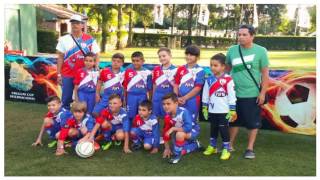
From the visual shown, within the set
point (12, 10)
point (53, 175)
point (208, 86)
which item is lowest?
point (53, 175)

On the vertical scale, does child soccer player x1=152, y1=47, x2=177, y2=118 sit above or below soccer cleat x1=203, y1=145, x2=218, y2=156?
above

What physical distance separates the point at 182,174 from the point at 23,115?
398 centimetres

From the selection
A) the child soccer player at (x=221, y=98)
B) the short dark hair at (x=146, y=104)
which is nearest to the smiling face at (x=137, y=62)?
the short dark hair at (x=146, y=104)

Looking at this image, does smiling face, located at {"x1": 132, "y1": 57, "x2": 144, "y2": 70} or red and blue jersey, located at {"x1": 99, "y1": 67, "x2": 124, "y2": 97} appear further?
red and blue jersey, located at {"x1": 99, "y1": 67, "x2": 124, "y2": 97}

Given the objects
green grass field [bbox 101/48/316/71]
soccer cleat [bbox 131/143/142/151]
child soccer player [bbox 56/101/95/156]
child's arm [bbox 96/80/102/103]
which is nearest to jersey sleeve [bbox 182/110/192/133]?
soccer cleat [bbox 131/143/142/151]

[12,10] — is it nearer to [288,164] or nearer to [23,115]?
[23,115]

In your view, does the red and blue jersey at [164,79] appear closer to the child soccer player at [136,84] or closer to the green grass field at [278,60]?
the child soccer player at [136,84]

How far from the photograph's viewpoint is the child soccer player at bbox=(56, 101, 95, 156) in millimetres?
5036

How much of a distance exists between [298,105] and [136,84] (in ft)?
8.43

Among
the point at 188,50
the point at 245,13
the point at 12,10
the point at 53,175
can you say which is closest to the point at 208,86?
the point at 188,50

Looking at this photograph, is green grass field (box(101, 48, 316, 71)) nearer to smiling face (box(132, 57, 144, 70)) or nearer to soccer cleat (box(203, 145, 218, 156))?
soccer cleat (box(203, 145, 218, 156))

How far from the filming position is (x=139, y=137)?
16.9ft

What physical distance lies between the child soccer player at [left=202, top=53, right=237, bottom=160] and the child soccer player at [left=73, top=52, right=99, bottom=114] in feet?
5.57

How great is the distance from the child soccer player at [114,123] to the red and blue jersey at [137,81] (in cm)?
24
